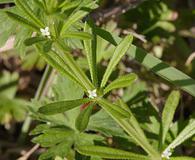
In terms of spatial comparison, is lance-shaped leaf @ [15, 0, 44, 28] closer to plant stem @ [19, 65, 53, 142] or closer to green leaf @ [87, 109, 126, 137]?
green leaf @ [87, 109, 126, 137]

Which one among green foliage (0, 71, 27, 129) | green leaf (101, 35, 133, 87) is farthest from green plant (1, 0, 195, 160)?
green foliage (0, 71, 27, 129)

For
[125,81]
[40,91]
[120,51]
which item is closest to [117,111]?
[125,81]

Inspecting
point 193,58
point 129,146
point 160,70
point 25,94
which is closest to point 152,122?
point 129,146

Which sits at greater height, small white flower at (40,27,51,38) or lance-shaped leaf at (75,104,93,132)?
small white flower at (40,27,51,38)

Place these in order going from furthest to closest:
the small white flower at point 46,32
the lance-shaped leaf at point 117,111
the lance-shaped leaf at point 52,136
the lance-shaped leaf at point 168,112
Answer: the lance-shaped leaf at point 52,136 < the lance-shaped leaf at point 168,112 < the small white flower at point 46,32 < the lance-shaped leaf at point 117,111

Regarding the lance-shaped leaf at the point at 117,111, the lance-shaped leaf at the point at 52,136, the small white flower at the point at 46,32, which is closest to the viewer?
the lance-shaped leaf at the point at 117,111

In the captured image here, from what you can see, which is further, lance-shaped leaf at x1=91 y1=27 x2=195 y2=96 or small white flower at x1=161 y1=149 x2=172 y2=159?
lance-shaped leaf at x1=91 y1=27 x2=195 y2=96

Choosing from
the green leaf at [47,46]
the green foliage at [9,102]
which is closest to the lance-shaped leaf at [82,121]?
the green leaf at [47,46]

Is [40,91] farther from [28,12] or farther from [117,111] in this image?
[117,111]

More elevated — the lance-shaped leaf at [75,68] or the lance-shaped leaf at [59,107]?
the lance-shaped leaf at [75,68]

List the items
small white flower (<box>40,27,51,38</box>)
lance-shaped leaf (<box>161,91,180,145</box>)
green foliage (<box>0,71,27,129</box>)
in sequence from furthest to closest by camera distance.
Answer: green foliage (<box>0,71,27,129</box>), lance-shaped leaf (<box>161,91,180,145</box>), small white flower (<box>40,27,51,38</box>)

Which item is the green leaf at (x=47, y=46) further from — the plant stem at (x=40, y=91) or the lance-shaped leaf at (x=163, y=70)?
the plant stem at (x=40, y=91)
